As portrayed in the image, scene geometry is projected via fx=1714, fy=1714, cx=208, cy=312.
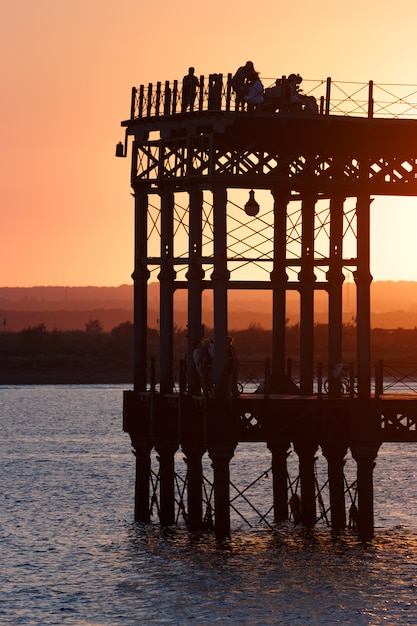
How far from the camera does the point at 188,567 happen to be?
40312 mm

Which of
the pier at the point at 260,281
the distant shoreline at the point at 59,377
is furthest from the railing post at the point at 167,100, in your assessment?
the distant shoreline at the point at 59,377

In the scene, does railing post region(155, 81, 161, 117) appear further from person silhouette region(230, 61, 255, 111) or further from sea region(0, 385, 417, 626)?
sea region(0, 385, 417, 626)

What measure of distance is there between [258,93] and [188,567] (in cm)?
1163

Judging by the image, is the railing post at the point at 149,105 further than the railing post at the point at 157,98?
Yes

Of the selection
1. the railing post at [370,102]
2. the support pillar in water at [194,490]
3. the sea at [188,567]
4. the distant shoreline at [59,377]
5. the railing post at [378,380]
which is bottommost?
the sea at [188,567]

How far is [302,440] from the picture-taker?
41.5 m

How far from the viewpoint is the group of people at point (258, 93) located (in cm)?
4209

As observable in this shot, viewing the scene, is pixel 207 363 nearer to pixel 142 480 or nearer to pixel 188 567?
pixel 142 480

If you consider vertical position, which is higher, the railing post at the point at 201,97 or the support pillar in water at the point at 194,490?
the railing post at the point at 201,97

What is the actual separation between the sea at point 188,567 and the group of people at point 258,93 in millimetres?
10284

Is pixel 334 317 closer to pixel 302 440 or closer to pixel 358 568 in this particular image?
pixel 302 440

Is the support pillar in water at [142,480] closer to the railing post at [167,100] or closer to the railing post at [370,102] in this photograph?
the railing post at [167,100]

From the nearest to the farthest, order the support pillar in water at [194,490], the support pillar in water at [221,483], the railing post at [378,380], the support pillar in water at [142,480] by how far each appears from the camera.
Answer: the support pillar in water at [221,483] < the railing post at [378,380] < the support pillar in water at [194,490] < the support pillar in water at [142,480]

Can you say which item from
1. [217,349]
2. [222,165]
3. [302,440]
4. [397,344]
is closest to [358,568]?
[302,440]
